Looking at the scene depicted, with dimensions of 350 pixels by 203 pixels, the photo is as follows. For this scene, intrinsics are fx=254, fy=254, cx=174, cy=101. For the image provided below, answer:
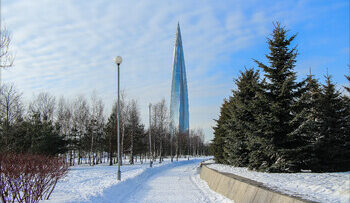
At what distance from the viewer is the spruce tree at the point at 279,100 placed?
13594 millimetres

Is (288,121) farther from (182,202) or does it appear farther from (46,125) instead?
(46,125)

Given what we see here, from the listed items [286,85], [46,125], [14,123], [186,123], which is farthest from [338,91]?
[186,123]

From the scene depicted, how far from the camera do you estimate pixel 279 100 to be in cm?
1432

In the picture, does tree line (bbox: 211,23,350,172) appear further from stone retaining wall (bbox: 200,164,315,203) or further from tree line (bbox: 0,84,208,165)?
tree line (bbox: 0,84,208,165)

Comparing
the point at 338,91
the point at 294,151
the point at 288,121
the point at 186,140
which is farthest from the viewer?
the point at 186,140

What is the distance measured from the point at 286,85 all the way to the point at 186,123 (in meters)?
143

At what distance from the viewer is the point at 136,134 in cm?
4812

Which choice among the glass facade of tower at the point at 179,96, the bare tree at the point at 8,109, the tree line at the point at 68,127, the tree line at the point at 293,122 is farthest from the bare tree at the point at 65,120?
the glass facade of tower at the point at 179,96

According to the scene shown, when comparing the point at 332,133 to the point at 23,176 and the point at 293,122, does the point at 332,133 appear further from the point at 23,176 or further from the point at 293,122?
the point at 23,176

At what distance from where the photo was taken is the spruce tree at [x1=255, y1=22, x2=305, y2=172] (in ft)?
44.6

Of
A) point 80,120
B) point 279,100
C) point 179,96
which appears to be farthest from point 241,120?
point 179,96

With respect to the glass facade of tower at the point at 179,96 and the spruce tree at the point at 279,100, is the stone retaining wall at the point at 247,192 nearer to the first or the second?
the spruce tree at the point at 279,100

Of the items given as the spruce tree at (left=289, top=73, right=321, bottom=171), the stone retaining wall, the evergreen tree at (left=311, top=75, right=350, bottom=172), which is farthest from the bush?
the evergreen tree at (left=311, top=75, right=350, bottom=172)

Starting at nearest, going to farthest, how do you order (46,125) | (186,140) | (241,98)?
(241,98), (46,125), (186,140)
